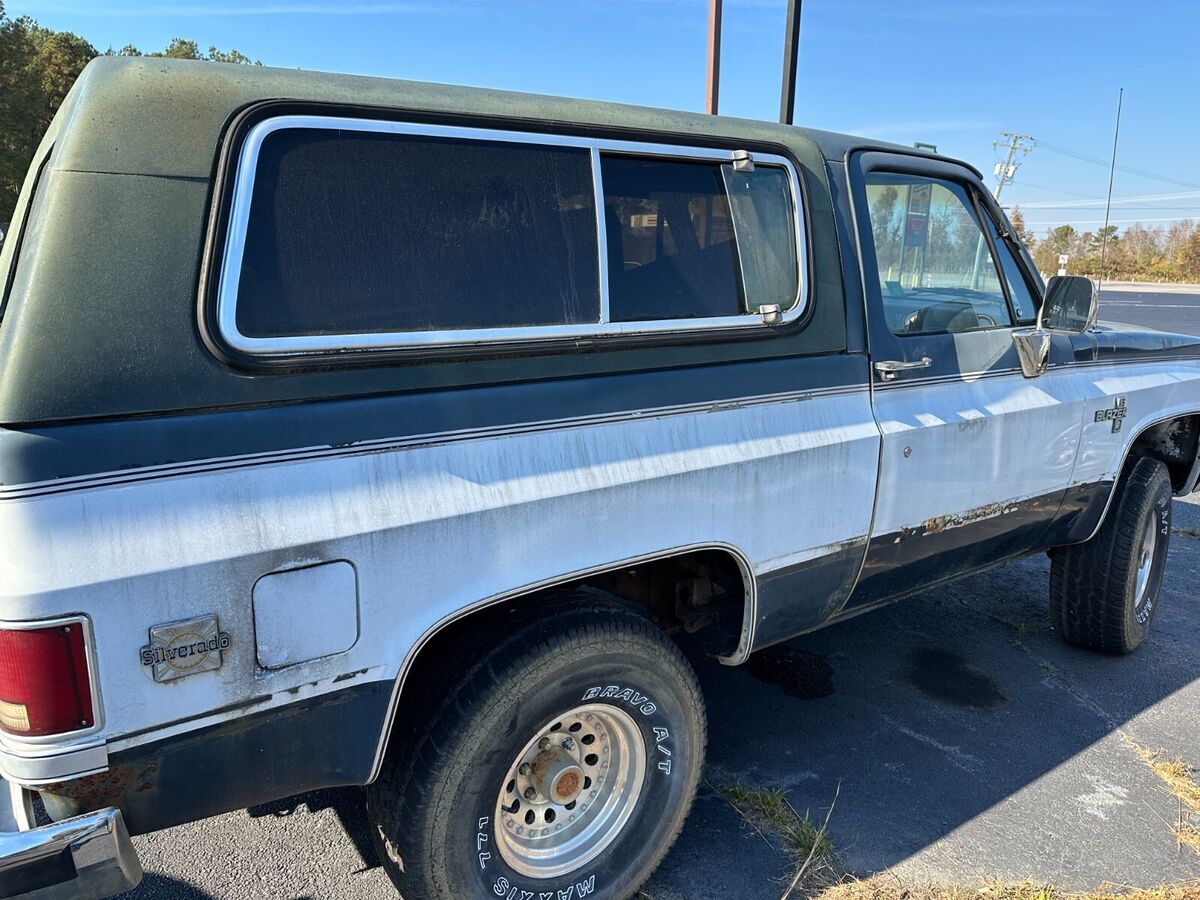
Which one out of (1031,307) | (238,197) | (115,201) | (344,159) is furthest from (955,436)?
(115,201)

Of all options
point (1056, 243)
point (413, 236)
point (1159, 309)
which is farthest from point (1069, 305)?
point (1056, 243)

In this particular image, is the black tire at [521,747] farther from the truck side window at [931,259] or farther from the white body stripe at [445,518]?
the truck side window at [931,259]

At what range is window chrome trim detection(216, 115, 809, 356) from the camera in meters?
1.68

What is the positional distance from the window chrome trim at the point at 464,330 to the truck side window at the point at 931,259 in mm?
492

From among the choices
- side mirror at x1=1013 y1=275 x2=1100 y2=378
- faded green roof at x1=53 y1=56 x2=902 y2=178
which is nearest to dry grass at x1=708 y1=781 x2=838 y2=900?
side mirror at x1=1013 y1=275 x2=1100 y2=378

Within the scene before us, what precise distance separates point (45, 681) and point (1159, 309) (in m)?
32.8

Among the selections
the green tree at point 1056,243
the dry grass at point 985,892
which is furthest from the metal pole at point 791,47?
the green tree at point 1056,243

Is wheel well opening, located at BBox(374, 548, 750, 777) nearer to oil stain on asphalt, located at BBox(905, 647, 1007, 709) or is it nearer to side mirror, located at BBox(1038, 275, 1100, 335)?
oil stain on asphalt, located at BBox(905, 647, 1007, 709)

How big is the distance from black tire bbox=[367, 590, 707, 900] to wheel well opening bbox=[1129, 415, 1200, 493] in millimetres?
3033

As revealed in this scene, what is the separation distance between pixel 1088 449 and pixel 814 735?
164cm

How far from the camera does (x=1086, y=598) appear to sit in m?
4.06

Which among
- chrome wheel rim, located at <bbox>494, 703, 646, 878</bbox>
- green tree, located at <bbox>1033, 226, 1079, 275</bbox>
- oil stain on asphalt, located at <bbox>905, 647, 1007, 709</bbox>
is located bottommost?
Result: oil stain on asphalt, located at <bbox>905, 647, 1007, 709</bbox>

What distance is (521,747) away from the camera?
6.94ft

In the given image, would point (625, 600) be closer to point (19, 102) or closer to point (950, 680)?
point (950, 680)
